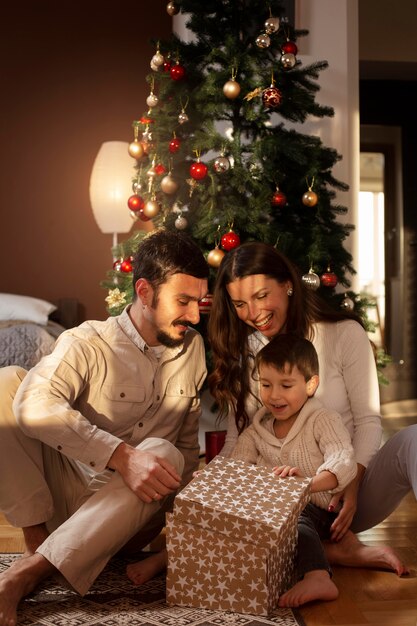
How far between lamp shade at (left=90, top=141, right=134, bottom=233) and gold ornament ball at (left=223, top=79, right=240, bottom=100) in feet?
5.75

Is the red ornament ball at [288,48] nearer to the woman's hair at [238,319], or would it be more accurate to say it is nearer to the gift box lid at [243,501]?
the woman's hair at [238,319]

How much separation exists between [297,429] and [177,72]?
5.11 ft

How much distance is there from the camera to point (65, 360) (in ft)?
6.77

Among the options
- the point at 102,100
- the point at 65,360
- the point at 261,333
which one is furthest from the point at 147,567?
the point at 102,100

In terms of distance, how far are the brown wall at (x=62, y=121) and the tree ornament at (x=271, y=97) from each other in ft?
7.72

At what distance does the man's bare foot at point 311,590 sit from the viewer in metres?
1.83

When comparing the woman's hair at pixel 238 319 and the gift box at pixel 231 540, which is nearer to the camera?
the gift box at pixel 231 540

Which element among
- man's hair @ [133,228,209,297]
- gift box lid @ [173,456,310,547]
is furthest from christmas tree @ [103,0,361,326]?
gift box lid @ [173,456,310,547]

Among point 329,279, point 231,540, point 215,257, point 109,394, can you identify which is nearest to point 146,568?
point 231,540

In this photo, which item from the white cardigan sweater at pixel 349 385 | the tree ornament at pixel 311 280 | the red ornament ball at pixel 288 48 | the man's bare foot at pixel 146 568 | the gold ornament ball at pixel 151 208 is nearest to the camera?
the man's bare foot at pixel 146 568

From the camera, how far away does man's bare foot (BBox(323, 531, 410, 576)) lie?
2.07 m

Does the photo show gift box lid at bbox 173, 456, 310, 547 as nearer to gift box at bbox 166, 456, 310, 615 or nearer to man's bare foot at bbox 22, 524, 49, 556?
gift box at bbox 166, 456, 310, 615

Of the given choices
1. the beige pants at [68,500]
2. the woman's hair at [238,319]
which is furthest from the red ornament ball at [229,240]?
the beige pants at [68,500]

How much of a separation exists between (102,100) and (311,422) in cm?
357
